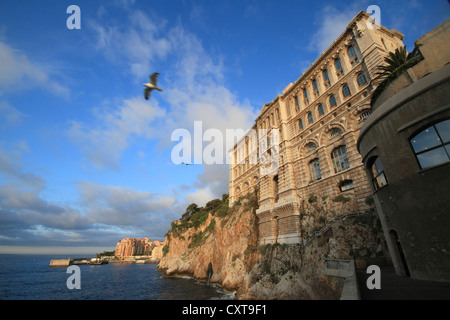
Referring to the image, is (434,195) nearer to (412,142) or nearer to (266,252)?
(412,142)

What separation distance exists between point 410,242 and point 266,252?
68.4 feet

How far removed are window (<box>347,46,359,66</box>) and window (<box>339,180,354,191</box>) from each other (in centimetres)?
1372

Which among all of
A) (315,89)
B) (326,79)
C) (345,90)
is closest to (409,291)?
(345,90)

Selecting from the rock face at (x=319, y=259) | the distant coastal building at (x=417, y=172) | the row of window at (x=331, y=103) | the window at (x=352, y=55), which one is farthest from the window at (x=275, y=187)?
the distant coastal building at (x=417, y=172)

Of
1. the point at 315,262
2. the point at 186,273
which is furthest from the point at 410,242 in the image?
the point at 186,273

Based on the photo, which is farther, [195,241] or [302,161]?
[195,241]

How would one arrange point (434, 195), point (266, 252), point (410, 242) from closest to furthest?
point (434, 195)
point (410, 242)
point (266, 252)

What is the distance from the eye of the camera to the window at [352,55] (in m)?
24.0

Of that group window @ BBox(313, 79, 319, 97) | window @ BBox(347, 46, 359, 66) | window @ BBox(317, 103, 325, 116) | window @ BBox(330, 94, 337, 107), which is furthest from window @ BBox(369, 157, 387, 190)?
window @ BBox(313, 79, 319, 97)

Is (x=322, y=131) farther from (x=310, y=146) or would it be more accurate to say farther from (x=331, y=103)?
(x=331, y=103)

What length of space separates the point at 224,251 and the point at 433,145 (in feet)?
118

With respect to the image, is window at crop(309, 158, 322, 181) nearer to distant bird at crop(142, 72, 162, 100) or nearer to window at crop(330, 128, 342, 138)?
window at crop(330, 128, 342, 138)

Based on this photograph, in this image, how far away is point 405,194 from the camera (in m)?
8.88

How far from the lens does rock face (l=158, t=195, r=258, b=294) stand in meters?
32.8
